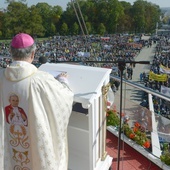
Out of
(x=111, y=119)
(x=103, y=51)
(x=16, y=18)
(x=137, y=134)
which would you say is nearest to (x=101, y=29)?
(x=16, y=18)

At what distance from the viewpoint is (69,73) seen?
191 cm

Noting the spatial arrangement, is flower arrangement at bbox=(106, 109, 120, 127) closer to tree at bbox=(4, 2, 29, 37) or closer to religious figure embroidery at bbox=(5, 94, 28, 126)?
religious figure embroidery at bbox=(5, 94, 28, 126)

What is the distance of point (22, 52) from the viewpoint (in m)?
1.46

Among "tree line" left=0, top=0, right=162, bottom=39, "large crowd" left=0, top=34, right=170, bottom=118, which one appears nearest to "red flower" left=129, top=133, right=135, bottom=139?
"large crowd" left=0, top=34, right=170, bottom=118

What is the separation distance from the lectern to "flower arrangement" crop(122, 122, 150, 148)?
0.72 m

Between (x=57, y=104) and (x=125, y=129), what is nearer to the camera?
(x=57, y=104)

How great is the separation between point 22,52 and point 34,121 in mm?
382

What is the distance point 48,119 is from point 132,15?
2082 inches

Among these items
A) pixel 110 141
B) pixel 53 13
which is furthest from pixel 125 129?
pixel 53 13

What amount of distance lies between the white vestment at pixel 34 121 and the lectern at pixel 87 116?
18 cm

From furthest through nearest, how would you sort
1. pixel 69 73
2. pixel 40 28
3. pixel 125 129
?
1. pixel 40 28
2. pixel 125 129
3. pixel 69 73

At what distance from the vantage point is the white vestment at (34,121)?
1.50 m

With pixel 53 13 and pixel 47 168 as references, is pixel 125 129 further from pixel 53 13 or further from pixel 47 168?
pixel 53 13

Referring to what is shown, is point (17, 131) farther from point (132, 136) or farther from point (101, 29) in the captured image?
point (101, 29)
